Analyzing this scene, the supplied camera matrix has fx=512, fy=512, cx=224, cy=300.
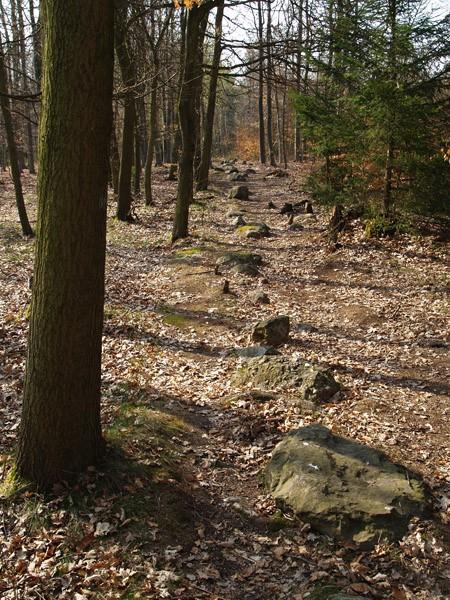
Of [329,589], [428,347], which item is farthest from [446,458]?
[428,347]

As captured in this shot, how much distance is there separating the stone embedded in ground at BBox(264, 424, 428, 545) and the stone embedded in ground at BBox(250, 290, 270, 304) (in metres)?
5.43

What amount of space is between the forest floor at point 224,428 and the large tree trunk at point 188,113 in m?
2.61

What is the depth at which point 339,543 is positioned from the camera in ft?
15.1

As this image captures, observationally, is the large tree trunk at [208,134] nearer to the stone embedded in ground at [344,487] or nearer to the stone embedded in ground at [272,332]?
the stone embedded in ground at [272,332]

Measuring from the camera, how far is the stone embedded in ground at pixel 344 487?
468 centimetres

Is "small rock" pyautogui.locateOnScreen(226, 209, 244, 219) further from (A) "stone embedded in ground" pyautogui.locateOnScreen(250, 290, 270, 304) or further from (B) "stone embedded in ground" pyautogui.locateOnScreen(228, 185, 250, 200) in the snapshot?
(A) "stone embedded in ground" pyautogui.locateOnScreen(250, 290, 270, 304)

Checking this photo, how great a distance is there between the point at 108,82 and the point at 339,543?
14.6ft

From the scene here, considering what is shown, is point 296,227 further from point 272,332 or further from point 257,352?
point 257,352

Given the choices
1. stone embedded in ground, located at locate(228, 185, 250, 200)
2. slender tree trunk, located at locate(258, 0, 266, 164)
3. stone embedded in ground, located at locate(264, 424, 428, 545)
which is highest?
slender tree trunk, located at locate(258, 0, 266, 164)

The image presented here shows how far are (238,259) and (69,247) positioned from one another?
923 cm

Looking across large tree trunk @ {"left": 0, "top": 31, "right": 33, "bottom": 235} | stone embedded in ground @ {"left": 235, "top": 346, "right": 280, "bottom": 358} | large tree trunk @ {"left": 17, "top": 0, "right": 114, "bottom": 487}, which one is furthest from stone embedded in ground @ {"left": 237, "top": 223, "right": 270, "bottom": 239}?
large tree trunk @ {"left": 17, "top": 0, "right": 114, "bottom": 487}

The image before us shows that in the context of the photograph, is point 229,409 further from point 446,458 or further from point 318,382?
point 446,458

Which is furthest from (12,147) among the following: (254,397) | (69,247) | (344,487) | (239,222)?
→ (344,487)

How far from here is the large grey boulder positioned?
703 centimetres
